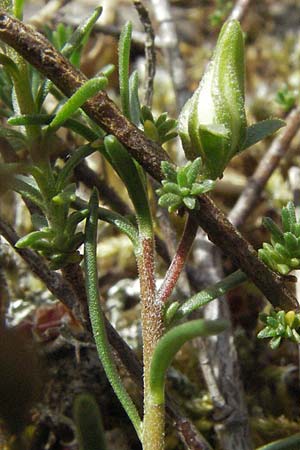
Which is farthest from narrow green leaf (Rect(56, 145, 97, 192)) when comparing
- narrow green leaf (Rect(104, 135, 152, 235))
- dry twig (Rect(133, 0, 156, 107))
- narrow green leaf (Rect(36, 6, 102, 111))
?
dry twig (Rect(133, 0, 156, 107))

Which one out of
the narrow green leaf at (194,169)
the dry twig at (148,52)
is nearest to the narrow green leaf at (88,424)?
the narrow green leaf at (194,169)

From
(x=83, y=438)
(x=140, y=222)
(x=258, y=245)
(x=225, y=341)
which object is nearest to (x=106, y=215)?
(x=140, y=222)

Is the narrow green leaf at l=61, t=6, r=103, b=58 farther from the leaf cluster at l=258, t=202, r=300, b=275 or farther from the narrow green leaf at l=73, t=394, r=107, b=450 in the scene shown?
the narrow green leaf at l=73, t=394, r=107, b=450

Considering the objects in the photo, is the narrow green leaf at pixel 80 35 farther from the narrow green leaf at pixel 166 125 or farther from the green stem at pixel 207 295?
the green stem at pixel 207 295

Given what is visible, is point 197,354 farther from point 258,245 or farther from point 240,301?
point 258,245

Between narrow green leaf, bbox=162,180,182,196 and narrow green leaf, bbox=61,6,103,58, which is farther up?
narrow green leaf, bbox=61,6,103,58

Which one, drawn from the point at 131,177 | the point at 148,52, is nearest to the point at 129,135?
the point at 131,177
